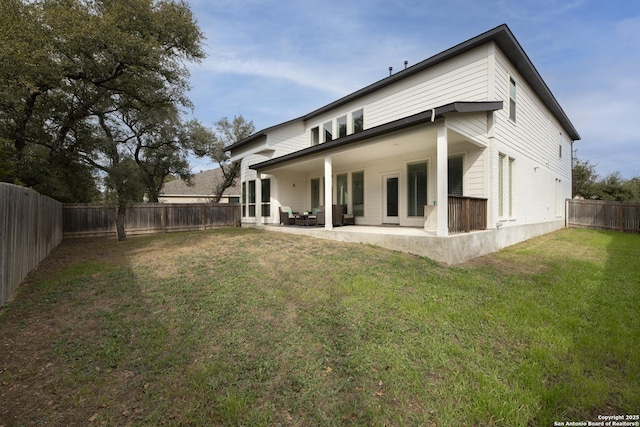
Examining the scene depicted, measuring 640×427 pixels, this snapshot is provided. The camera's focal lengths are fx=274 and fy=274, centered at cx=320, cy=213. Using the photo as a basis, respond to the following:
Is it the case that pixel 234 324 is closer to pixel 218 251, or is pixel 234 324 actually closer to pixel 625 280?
pixel 218 251

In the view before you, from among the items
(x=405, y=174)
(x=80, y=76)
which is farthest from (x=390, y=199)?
(x=80, y=76)

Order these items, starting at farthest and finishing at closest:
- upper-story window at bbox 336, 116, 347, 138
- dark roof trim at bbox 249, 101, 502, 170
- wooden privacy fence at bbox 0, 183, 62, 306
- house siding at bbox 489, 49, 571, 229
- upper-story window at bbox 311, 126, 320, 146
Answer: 1. upper-story window at bbox 311, 126, 320, 146
2. upper-story window at bbox 336, 116, 347, 138
3. house siding at bbox 489, 49, 571, 229
4. dark roof trim at bbox 249, 101, 502, 170
5. wooden privacy fence at bbox 0, 183, 62, 306

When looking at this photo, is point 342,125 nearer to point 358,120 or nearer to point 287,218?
point 358,120

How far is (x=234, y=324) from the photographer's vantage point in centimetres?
365

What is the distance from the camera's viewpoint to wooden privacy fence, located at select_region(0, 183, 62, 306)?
14.5 feet

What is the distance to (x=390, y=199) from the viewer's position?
35.7 feet

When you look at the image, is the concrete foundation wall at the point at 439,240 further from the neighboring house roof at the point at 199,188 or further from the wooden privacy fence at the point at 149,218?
the neighboring house roof at the point at 199,188

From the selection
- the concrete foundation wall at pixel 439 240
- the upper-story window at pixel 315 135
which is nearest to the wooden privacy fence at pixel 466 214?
the concrete foundation wall at pixel 439 240

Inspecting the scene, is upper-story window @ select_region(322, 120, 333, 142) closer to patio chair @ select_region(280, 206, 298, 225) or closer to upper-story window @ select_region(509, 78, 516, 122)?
patio chair @ select_region(280, 206, 298, 225)

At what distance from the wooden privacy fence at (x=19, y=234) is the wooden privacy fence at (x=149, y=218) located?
204 inches

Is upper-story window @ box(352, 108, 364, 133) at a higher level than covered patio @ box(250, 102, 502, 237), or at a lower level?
higher

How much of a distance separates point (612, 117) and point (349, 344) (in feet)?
123

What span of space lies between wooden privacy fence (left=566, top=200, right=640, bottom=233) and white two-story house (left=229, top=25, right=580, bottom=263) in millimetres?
1816

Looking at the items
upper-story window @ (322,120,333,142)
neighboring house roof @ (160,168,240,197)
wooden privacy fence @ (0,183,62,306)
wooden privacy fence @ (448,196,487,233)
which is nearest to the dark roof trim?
wooden privacy fence @ (448,196,487,233)
